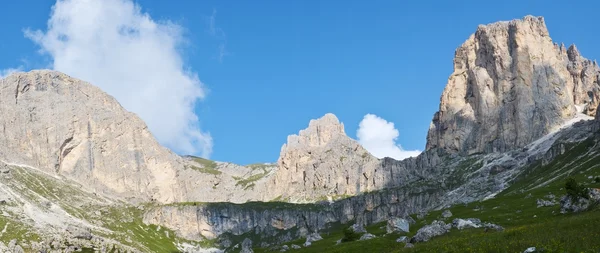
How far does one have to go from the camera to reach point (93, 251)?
193 m

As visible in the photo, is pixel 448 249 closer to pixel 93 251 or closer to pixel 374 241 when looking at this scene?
pixel 374 241

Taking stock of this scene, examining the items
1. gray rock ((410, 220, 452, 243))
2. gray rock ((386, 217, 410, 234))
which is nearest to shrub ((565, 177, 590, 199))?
gray rock ((410, 220, 452, 243))

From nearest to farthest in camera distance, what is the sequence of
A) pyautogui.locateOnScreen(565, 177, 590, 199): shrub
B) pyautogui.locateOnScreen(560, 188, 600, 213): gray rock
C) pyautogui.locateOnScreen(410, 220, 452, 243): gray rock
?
pyautogui.locateOnScreen(560, 188, 600, 213): gray rock < pyautogui.locateOnScreen(410, 220, 452, 243): gray rock < pyautogui.locateOnScreen(565, 177, 590, 199): shrub

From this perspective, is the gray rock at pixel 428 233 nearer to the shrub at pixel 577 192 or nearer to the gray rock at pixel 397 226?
the shrub at pixel 577 192

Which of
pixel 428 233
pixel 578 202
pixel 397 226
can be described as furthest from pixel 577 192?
pixel 397 226

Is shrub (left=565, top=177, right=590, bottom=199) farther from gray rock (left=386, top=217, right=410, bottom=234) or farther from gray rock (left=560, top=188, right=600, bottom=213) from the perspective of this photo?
gray rock (left=386, top=217, right=410, bottom=234)

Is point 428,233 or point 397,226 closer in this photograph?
point 428,233

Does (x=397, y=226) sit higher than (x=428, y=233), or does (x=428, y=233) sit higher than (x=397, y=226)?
(x=397, y=226)

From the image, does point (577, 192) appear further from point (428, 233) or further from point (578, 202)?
point (428, 233)

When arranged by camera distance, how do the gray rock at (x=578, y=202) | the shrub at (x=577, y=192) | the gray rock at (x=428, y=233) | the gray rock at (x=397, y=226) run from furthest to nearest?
the gray rock at (x=397, y=226)
the shrub at (x=577, y=192)
the gray rock at (x=428, y=233)
the gray rock at (x=578, y=202)

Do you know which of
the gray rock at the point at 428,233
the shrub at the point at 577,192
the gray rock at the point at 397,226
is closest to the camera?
the gray rock at the point at 428,233

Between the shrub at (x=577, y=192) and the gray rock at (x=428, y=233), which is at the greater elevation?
the shrub at (x=577, y=192)

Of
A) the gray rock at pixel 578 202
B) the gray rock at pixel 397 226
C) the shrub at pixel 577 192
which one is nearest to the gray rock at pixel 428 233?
the gray rock at pixel 578 202

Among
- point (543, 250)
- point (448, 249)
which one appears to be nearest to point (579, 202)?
point (448, 249)
